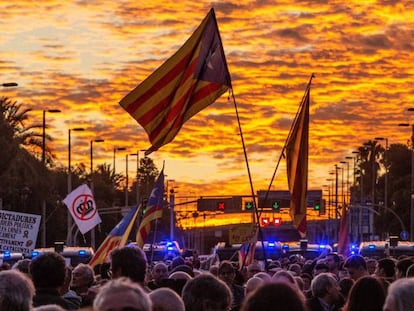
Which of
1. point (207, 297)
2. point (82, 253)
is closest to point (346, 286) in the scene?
point (207, 297)

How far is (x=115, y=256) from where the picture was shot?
11.0m

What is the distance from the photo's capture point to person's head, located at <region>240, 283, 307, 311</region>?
621 cm

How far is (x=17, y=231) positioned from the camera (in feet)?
92.6

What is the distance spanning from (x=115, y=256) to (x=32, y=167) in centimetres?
6202

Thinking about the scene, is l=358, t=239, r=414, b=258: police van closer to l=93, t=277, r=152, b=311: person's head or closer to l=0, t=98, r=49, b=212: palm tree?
l=0, t=98, r=49, b=212: palm tree

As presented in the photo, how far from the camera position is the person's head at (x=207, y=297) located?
30.2 feet

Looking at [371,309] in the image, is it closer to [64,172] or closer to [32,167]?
[32,167]

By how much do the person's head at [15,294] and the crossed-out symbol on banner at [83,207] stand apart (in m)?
27.6

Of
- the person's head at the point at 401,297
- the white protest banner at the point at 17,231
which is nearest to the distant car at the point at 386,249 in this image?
the white protest banner at the point at 17,231

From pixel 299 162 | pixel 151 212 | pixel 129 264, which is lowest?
pixel 129 264

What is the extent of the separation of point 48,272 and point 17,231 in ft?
57.4

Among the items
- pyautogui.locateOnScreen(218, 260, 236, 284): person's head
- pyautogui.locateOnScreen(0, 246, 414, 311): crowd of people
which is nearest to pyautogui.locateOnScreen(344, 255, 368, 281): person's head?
pyautogui.locateOnScreen(0, 246, 414, 311): crowd of people

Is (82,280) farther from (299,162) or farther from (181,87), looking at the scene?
(299,162)

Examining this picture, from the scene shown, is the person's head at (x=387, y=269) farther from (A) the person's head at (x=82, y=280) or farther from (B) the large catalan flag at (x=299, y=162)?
(B) the large catalan flag at (x=299, y=162)
